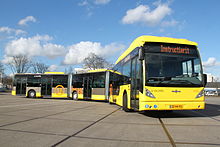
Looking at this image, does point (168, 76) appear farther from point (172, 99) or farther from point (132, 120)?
point (132, 120)

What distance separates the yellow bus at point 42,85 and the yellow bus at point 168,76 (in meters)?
16.2

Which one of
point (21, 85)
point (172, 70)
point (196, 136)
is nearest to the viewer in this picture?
point (196, 136)

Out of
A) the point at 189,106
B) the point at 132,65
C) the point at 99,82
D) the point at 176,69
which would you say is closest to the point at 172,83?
the point at 176,69

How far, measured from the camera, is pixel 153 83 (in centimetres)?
781

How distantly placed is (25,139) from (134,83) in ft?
18.3

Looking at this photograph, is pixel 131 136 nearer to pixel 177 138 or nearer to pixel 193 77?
pixel 177 138

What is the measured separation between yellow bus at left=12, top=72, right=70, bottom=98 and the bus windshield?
16.7 metres

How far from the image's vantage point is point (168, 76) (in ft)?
26.1

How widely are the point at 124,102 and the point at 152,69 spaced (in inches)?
146

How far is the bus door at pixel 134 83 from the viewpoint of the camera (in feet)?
28.2

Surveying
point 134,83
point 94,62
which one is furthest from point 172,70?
point 94,62

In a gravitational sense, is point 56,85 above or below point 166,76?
below

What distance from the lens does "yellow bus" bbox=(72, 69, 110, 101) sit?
62.6 feet

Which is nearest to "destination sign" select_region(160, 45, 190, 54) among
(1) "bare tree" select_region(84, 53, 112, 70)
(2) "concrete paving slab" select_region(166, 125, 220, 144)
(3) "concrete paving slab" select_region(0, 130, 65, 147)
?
(2) "concrete paving slab" select_region(166, 125, 220, 144)
